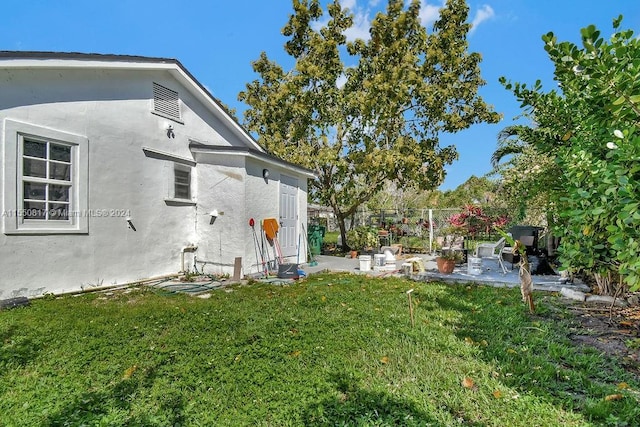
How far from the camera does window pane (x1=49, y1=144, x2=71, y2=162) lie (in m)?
6.70

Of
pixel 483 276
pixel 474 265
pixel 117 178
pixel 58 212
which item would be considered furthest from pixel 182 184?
pixel 483 276

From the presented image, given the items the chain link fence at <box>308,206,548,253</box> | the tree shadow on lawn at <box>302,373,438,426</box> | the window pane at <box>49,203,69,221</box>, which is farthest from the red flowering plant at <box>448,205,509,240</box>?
the window pane at <box>49,203,69,221</box>

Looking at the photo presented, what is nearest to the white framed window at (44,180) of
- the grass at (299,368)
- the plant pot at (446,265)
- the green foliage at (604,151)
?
the grass at (299,368)

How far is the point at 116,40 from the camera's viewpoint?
11539 millimetres

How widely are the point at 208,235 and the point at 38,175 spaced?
4082mm

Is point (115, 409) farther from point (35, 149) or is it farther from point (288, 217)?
point (288, 217)

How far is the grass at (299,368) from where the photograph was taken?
2.79 m

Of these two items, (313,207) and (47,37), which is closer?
(47,37)

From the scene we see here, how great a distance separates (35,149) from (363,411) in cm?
765

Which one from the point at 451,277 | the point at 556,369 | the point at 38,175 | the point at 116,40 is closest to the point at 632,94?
the point at 556,369

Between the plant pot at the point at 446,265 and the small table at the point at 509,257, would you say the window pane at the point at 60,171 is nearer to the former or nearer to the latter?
the plant pot at the point at 446,265

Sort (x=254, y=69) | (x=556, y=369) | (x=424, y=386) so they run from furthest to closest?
(x=254, y=69), (x=556, y=369), (x=424, y=386)

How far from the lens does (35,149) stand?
6.47 m

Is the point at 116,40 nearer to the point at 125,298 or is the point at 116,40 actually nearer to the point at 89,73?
the point at 89,73
